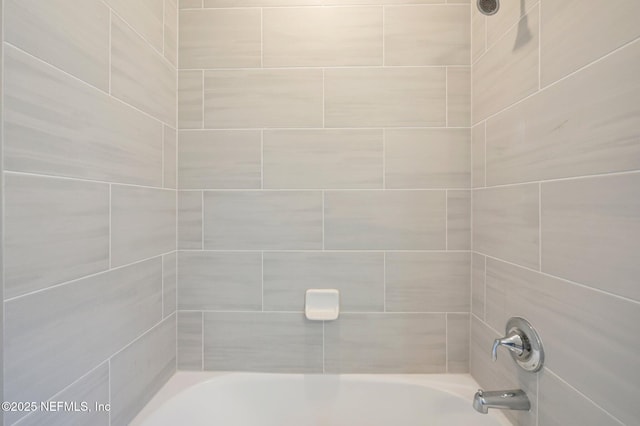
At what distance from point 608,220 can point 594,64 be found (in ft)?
1.12

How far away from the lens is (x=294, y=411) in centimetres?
125

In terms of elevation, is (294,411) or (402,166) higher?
(402,166)

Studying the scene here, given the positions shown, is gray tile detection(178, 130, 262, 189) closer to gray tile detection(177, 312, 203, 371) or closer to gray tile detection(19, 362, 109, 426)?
gray tile detection(177, 312, 203, 371)

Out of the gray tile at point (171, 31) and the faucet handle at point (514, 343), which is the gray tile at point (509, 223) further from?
the gray tile at point (171, 31)

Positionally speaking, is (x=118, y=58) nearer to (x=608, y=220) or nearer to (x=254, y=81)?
(x=254, y=81)

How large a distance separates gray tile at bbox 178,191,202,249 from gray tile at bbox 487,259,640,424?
1.20 meters

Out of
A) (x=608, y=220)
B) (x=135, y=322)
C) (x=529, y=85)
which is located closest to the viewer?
(x=608, y=220)

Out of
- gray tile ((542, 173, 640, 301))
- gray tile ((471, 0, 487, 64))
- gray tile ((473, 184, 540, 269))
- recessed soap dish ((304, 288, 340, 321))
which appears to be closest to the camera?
gray tile ((542, 173, 640, 301))

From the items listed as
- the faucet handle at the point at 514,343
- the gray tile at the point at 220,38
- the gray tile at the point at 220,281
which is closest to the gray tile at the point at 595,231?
the faucet handle at the point at 514,343

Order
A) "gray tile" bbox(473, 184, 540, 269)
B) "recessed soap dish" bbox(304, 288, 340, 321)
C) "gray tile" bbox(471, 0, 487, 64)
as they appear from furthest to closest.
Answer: "recessed soap dish" bbox(304, 288, 340, 321) → "gray tile" bbox(471, 0, 487, 64) → "gray tile" bbox(473, 184, 540, 269)

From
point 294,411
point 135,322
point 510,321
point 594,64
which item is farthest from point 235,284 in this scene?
point 594,64

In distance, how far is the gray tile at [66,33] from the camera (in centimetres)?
61

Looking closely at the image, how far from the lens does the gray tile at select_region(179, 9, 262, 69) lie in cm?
129

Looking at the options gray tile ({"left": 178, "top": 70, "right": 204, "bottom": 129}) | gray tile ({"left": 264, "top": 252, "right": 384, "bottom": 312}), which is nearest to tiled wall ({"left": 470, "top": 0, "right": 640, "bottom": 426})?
gray tile ({"left": 264, "top": 252, "right": 384, "bottom": 312})
